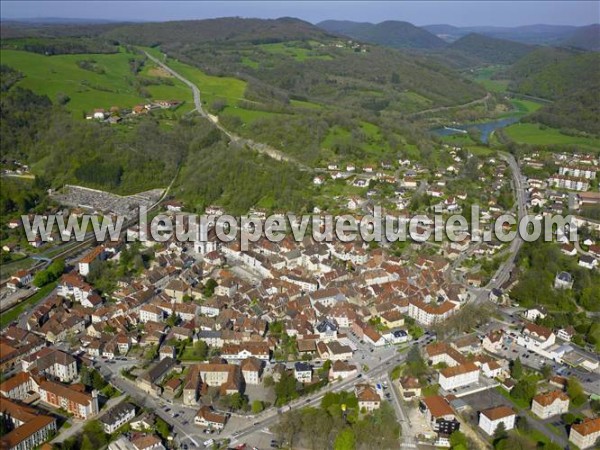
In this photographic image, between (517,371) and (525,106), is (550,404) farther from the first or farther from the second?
(525,106)

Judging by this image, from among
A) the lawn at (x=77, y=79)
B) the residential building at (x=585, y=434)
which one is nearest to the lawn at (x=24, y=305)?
the residential building at (x=585, y=434)

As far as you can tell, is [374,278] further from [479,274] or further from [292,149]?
[292,149]

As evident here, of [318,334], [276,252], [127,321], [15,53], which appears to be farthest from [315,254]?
[15,53]

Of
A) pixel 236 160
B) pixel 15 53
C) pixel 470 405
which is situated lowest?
pixel 470 405

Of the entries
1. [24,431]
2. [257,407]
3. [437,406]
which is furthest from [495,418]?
[24,431]

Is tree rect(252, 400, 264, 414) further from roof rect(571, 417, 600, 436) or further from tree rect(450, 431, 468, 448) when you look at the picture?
roof rect(571, 417, 600, 436)
